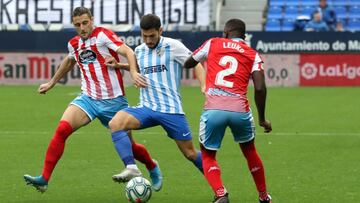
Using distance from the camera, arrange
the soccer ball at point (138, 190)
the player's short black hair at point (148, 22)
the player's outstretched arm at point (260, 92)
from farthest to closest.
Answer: the player's short black hair at point (148, 22) < the soccer ball at point (138, 190) < the player's outstretched arm at point (260, 92)

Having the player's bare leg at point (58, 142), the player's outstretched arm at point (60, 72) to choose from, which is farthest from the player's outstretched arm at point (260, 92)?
the player's outstretched arm at point (60, 72)

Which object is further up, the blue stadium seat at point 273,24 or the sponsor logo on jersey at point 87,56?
the sponsor logo on jersey at point 87,56

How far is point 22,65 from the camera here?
28484 mm

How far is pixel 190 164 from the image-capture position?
41.6 ft

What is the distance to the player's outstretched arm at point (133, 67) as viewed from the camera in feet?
31.9

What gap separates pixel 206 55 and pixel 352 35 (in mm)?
19883

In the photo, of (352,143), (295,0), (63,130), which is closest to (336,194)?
(63,130)

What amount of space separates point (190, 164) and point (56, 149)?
3.04 m

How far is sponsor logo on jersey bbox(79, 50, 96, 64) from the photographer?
10398 mm

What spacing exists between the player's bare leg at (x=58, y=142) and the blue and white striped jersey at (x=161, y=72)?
0.75 m

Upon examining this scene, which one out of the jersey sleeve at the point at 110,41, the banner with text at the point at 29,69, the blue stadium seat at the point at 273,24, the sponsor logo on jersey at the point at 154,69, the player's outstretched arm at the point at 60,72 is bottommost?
the banner with text at the point at 29,69

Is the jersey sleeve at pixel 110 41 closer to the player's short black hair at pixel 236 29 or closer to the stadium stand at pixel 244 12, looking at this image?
the player's short black hair at pixel 236 29

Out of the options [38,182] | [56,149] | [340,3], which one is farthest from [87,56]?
[340,3]

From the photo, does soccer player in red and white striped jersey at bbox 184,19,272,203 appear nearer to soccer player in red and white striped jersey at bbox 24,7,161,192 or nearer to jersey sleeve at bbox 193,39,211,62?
jersey sleeve at bbox 193,39,211,62
